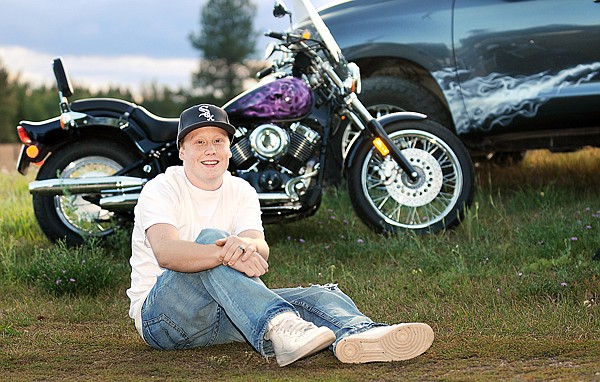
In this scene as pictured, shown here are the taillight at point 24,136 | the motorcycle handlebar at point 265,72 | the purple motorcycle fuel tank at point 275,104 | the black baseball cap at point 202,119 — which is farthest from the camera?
the motorcycle handlebar at point 265,72

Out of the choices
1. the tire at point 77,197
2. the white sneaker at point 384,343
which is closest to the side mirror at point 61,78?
the tire at point 77,197

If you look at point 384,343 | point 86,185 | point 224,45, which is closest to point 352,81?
point 86,185

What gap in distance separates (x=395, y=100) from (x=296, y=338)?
3786 millimetres

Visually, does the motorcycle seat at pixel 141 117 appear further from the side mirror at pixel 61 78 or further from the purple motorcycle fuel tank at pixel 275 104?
the purple motorcycle fuel tank at pixel 275 104

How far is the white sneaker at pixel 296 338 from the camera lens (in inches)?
127

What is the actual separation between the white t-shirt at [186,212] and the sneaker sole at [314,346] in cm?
64

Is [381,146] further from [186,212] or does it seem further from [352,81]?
[186,212]

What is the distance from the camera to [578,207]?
649 cm

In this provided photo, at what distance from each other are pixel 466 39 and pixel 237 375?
12.6 feet

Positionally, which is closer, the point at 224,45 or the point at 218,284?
the point at 218,284

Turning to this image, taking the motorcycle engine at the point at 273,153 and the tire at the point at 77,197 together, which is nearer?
the motorcycle engine at the point at 273,153

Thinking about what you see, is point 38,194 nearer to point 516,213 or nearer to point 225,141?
point 225,141

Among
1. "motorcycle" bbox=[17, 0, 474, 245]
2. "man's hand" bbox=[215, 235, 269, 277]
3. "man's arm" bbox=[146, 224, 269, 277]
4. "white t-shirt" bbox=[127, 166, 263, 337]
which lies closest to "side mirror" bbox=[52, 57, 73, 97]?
"motorcycle" bbox=[17, 0, 474, 245]

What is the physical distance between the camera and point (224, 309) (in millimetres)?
3412
